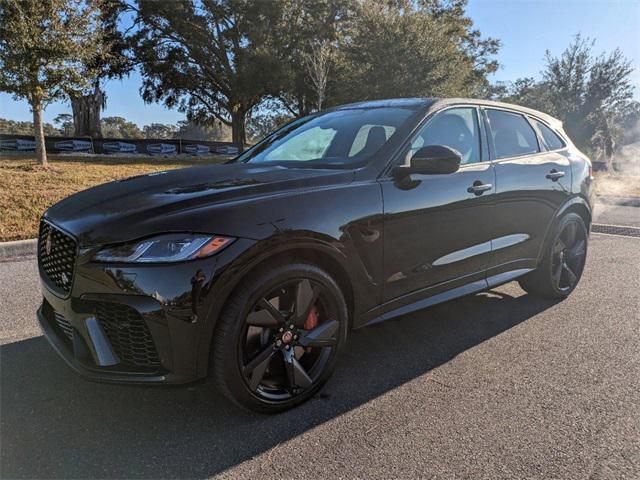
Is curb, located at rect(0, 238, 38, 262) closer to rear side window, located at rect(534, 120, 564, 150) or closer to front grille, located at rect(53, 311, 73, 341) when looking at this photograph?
front grille, located at rect(53, 311, 73, 341)

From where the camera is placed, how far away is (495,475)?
2.12 meters

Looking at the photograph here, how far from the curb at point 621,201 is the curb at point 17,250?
1238cm

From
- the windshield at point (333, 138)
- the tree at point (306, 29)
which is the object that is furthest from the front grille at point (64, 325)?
the tree at point (306, 29)

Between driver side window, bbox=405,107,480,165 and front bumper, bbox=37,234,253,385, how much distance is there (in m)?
1.68

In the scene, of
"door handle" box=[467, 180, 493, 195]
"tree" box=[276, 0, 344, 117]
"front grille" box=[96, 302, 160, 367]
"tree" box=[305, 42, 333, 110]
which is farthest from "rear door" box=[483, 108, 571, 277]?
"tree" box=[276, 0, 344, 117]

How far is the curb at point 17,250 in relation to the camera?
240 inches

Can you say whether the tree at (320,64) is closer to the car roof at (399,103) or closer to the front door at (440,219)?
the car roof at (399,103)

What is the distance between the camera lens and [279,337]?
2512 millimetres

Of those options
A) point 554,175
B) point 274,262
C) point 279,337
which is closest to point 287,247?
point 274,262

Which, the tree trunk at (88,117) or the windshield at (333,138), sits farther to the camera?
the tree trunk at (88,117)

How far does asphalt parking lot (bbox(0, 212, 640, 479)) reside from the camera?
2.18 meters

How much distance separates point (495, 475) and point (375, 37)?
85.3ft

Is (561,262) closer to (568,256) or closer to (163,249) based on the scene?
(568,256)

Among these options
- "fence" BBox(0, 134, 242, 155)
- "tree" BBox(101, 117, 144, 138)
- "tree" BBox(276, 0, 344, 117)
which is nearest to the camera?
"fence" BBox(0, 134, 242, 155)
